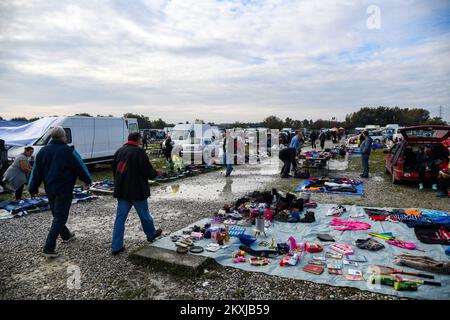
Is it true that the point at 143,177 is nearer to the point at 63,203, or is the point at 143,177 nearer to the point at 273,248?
the point at 63,203

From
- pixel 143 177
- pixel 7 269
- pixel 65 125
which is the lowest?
pixel 7 269

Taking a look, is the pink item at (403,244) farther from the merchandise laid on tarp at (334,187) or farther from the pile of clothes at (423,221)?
the merchandise laid on tarp at (334,187)

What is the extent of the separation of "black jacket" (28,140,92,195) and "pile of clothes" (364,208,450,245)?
6.57m

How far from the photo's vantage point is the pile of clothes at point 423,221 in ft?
17.7

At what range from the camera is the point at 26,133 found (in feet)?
45.9

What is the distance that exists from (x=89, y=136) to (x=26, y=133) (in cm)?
283

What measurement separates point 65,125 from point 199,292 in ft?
43.9

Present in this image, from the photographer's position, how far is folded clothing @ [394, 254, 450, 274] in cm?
412

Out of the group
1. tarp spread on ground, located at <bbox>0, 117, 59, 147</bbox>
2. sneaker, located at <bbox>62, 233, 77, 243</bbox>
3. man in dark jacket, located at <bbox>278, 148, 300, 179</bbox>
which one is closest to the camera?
sneaker, located at <bbox>62, 233, 77, 243</bbox>

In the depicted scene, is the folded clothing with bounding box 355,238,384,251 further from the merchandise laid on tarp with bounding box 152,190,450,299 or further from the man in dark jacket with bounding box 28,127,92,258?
the man in dark jacket with bounding box 28,127,92,258

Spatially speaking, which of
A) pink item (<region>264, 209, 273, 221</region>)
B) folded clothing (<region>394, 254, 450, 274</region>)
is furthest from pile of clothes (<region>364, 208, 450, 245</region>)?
pink item (<region>264, 209, 273, 221</region>)

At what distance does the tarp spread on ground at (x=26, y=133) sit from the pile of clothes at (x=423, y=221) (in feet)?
46.9

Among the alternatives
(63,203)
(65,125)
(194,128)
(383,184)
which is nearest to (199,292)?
(63,203)

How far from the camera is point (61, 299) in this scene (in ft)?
12.4
